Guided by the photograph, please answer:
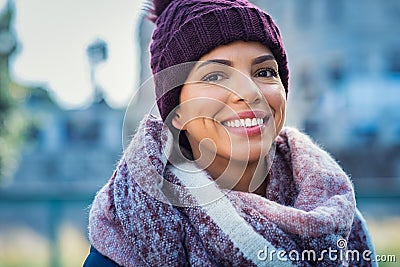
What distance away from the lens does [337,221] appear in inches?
43.9

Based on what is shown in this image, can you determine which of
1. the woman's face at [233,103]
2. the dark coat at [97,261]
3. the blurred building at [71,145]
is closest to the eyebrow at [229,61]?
the woman's face at [233,103]

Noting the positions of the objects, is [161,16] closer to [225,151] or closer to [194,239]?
[225,151]

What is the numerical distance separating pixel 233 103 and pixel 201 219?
0.21m

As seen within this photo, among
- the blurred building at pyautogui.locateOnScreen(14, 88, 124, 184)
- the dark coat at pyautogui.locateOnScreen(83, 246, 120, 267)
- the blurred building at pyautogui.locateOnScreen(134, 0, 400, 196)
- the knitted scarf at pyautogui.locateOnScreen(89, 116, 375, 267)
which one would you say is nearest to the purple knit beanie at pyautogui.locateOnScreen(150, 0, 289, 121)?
the knitted scarf at pyautogui.locateOnScreen(89, 116, 375, 267)

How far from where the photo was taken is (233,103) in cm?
114

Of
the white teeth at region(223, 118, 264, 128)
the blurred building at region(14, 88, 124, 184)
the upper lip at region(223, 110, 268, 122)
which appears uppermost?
the upper lip at region(223, 110, 268, 122)

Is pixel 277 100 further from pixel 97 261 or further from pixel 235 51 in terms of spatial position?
pixel 97 261

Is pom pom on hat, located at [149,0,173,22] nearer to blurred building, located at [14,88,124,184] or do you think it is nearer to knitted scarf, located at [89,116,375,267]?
knitted scarf, located at [89,116,375,267]

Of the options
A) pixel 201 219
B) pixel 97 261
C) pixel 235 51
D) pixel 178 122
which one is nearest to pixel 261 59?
pixel 235 51

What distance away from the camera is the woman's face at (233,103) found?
1142 mm

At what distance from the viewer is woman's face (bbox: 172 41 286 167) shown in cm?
114

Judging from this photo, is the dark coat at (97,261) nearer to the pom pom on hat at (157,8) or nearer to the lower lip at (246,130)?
the lower lip at (246,130)

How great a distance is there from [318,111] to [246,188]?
39.4 ft

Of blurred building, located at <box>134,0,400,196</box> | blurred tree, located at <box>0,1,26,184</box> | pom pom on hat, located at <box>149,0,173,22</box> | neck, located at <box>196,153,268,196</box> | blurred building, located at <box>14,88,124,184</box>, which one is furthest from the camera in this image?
blurred building, located at <box>14,88,124,184</box>
